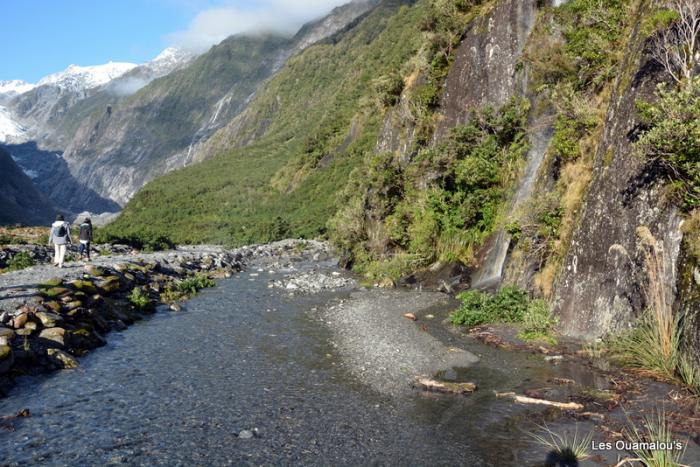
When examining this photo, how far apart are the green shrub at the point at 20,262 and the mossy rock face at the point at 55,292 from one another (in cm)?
1153

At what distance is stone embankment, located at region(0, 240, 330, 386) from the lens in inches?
499

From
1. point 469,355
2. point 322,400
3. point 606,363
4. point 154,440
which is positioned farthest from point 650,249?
point 154,440

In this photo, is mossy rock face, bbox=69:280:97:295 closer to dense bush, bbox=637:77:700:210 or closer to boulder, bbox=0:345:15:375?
boulder, bbox=0:345:15:375

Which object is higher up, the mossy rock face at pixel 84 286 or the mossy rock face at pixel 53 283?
the mossy rock face at pixel 53 283

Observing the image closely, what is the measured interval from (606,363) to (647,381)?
4.28 ft

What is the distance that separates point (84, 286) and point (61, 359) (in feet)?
21.9

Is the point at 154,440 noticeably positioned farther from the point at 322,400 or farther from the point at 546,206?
the point at 546,206

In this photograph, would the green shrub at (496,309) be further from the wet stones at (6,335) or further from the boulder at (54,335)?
the wet stones at (6,335)

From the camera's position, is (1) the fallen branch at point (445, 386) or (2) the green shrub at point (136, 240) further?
(2) the green shrub at point (136, 240)

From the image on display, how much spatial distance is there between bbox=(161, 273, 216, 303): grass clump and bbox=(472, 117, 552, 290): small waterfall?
1446 cm

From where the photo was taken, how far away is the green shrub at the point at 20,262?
27.0m

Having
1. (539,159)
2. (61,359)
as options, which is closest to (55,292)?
(61,359)

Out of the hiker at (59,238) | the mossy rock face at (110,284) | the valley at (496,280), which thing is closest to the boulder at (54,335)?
the valley at (496,280)

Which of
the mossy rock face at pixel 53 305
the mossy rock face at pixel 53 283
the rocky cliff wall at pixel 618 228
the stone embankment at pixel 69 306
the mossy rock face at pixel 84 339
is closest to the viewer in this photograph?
the rocky cliff wall at pixel 618 228
